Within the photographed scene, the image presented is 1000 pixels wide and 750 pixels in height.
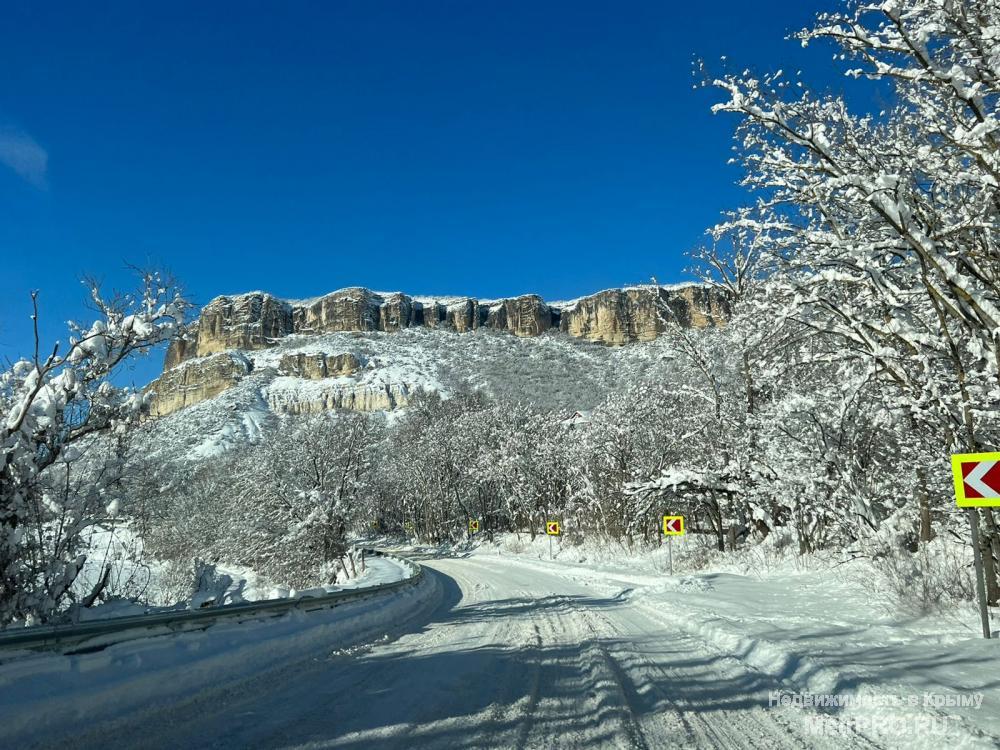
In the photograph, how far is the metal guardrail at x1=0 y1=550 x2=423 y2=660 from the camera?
5.46m

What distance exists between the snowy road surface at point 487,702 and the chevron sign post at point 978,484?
2755 mm

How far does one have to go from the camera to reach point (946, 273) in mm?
7176

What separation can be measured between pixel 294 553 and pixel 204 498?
1126 inches

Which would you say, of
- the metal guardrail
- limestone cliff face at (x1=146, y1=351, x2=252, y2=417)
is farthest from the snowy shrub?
limestone cliff face at (x1=146, y1=351, x2=252, y2=417)

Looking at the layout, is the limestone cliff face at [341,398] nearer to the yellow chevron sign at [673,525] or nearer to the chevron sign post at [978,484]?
the yellow chevron sign at [673,525]

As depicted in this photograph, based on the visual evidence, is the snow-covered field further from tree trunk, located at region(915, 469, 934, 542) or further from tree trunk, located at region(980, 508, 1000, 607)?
tree trunk, located at region(915, 469, 934, 542)

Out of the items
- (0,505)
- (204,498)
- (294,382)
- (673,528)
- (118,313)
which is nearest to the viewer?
(0,505)

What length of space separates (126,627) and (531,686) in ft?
13.7

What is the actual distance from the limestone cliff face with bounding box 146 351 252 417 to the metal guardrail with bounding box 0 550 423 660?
15832cm

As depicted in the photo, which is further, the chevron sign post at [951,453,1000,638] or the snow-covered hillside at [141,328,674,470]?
the snow-covered hillside at [141,328,674,470]

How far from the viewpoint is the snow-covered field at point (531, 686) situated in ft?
15.6

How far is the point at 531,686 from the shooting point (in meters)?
6.43

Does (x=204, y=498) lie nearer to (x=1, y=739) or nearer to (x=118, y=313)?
(x=118, y=313)

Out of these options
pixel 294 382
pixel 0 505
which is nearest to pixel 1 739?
pixel 0 505
